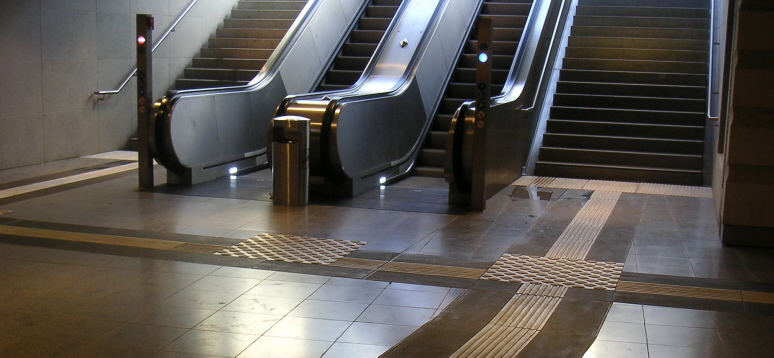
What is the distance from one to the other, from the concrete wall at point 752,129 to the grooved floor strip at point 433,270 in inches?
96.2

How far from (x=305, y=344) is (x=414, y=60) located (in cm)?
730

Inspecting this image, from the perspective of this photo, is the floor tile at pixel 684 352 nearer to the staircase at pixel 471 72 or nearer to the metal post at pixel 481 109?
the metal post at pixel 481 109

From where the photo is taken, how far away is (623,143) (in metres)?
11.2

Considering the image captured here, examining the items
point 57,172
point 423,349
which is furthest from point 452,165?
point 57,172

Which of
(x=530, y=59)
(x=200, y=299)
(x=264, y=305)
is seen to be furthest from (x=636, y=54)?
(x=200, y=299)

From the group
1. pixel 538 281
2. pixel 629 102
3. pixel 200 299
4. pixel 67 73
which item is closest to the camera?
pixel 200 299

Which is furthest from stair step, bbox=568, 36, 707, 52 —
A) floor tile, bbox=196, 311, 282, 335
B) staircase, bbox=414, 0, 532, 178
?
floor tile, bbox=196, 311, 282, 335

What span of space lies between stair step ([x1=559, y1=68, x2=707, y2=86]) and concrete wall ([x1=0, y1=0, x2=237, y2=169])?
6.32 meters

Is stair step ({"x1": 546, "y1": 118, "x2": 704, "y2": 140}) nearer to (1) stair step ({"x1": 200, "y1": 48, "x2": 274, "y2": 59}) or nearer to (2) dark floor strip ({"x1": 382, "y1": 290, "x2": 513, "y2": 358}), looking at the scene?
(1) stair step ({"x1": 200, "y1": 48, "x2": 274, "y2": 59})

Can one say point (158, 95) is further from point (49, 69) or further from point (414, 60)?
point (414, 60)

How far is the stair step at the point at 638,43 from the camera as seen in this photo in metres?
13.0

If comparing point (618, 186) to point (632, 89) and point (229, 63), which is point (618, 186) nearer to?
point (632, 89)

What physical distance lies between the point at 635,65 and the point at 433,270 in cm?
787

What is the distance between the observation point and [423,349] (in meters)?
4.45
